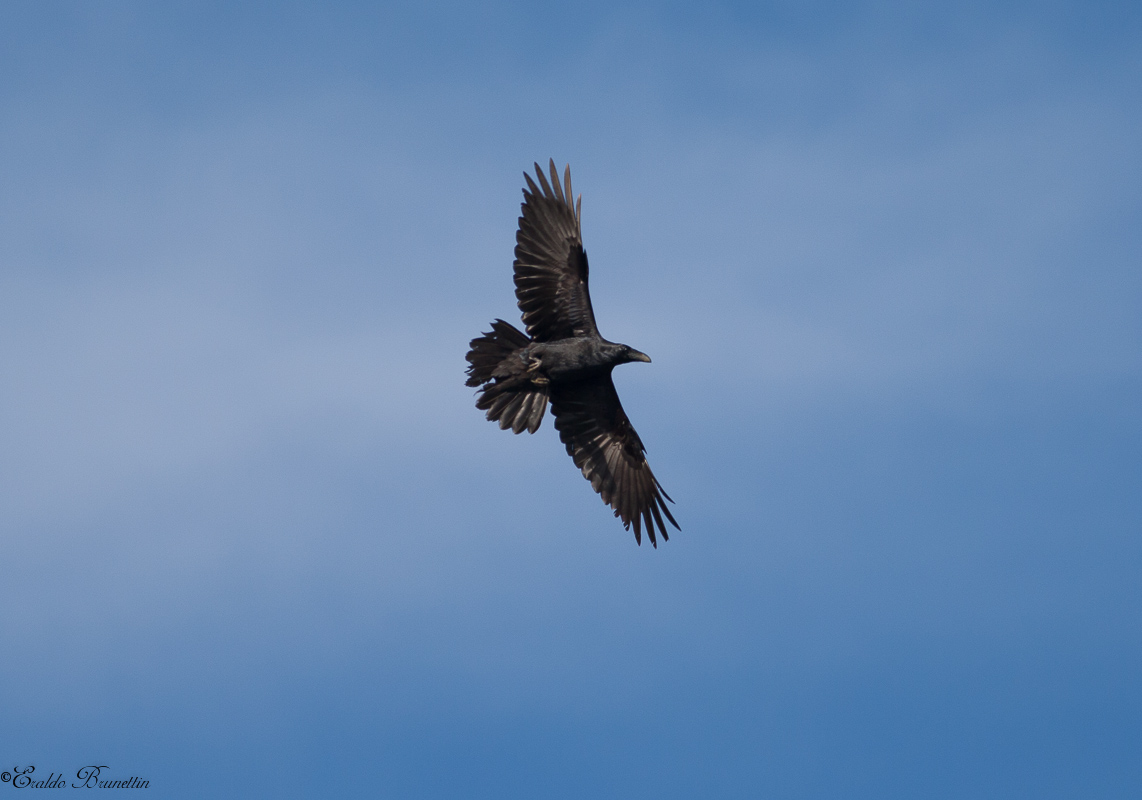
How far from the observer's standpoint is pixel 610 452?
1717cm

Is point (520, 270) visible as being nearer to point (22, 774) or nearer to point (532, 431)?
A: point (532, 431)

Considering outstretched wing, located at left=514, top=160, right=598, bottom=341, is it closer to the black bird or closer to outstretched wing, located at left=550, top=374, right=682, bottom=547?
the black bird

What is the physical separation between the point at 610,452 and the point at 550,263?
3249mm

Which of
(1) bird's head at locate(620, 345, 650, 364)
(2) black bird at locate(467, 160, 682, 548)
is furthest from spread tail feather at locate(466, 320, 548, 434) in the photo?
(1) bird's head at locate(620, 345, 650, 364)

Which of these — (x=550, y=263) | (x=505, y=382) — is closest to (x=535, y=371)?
(x=505, y=382)

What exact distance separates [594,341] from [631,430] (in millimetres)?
1964

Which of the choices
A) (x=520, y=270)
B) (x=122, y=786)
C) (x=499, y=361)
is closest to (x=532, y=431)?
(x=499, y=361)

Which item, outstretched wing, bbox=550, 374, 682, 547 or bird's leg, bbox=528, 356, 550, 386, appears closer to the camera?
bird's leg, bbox=528, 356, 550, 386

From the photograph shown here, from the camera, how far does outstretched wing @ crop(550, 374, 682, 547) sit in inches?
663

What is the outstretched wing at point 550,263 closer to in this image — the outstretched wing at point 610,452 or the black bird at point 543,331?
the black bird at point 543,331

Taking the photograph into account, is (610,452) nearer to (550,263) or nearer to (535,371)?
(535,371)

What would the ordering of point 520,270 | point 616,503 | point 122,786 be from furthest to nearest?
point 616,503
point 520,270
point 122,786

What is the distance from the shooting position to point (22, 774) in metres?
13.6

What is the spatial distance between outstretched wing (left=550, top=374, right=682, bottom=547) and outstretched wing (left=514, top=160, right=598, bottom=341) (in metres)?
1.35
